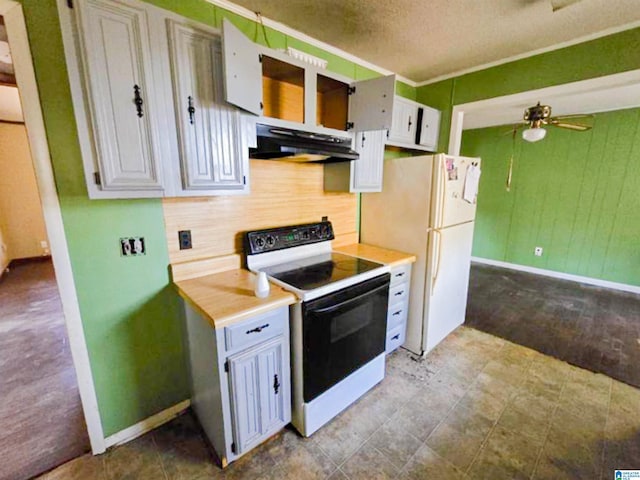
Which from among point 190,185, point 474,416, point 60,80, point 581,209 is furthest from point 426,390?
point 581,209

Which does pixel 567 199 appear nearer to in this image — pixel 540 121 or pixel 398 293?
pixel 540 121

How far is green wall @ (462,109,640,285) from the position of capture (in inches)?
146

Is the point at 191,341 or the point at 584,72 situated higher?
the point at 584,72

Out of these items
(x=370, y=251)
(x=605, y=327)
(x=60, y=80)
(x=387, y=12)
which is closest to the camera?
(x=60, y=80)

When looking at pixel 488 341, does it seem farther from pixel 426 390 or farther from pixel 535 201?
pixel 535 201

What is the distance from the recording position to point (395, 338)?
2.37 meters

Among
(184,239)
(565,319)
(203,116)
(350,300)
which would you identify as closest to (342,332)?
(350,300)

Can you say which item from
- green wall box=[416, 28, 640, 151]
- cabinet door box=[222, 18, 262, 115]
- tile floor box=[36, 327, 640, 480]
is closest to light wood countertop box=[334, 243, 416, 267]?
tile floor box=[36, 327, 640, 480]

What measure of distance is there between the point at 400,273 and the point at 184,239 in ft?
5.30

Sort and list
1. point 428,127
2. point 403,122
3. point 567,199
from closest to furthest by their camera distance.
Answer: point 403,122 → point 428,127 → point 567,199

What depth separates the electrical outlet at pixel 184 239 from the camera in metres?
1.67

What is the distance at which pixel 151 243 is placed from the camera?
1577 mm

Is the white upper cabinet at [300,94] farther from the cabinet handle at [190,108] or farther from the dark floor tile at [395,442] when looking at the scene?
the dark floor tile at [395,442]

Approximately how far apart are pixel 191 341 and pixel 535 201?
206 inches
